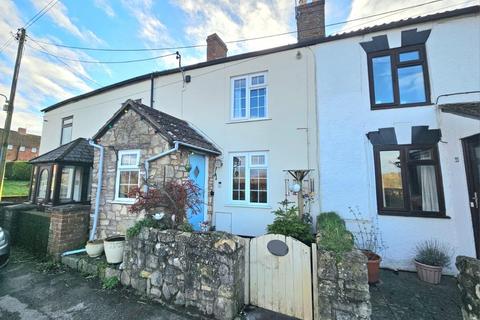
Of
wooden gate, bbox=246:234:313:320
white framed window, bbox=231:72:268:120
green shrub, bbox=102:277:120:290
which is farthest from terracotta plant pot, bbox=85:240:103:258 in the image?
white framed window, bbox=231:72:268:120

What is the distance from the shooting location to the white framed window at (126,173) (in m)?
6.62

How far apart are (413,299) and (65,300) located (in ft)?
22.1

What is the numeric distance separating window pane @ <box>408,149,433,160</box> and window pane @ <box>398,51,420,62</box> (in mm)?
2764

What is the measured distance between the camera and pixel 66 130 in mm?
13773

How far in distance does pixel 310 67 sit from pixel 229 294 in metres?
7.23

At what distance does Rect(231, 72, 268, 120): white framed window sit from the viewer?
26.9ft

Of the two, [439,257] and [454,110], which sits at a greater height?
[454,110]

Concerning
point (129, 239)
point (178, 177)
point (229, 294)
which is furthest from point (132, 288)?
point (178, 177)

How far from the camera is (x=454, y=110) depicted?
5.14 m

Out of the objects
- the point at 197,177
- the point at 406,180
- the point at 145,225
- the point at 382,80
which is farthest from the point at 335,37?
the point at 145,225

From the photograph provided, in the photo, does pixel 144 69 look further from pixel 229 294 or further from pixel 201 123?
pixel 229 294

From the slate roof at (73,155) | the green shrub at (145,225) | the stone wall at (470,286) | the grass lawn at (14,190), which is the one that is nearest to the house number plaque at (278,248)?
the stone wall at (470,286)

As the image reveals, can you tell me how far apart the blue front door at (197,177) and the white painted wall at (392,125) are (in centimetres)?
413

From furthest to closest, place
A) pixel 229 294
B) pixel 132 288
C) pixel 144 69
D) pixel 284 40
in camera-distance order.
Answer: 1. pixel 144 69
2. pixel 284 40
3. pixel 132 288
4. pixel 229 294
